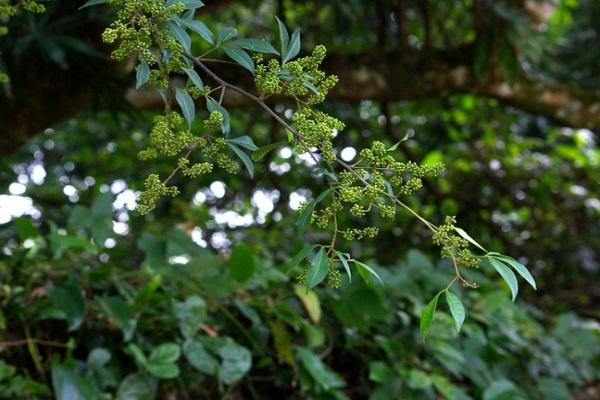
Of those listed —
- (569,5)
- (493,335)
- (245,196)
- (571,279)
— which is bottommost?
(571,279)

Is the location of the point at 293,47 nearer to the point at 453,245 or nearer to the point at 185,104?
the point at 185,104

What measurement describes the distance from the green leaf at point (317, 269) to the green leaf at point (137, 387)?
829 millimetres

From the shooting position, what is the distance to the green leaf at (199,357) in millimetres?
1412

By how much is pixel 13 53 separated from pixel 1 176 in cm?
48

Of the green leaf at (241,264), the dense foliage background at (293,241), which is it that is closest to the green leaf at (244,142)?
the dense foliage background at (293,241)

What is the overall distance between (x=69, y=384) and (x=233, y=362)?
33cm

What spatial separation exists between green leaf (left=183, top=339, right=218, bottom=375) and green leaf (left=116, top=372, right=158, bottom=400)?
0.28ft

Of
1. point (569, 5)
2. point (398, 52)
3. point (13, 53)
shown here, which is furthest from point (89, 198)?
point (569, 5)

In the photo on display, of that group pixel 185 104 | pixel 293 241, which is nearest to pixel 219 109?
pixel 185 104

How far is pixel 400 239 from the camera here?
9.62 feet

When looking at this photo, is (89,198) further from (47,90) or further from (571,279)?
(571,279)

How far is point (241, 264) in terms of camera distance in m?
1.60

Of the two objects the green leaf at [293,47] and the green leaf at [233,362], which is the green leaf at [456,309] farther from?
the green leaf at [233,362]

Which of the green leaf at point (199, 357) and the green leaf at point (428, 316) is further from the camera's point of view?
the green leaf at point (199, 357)
